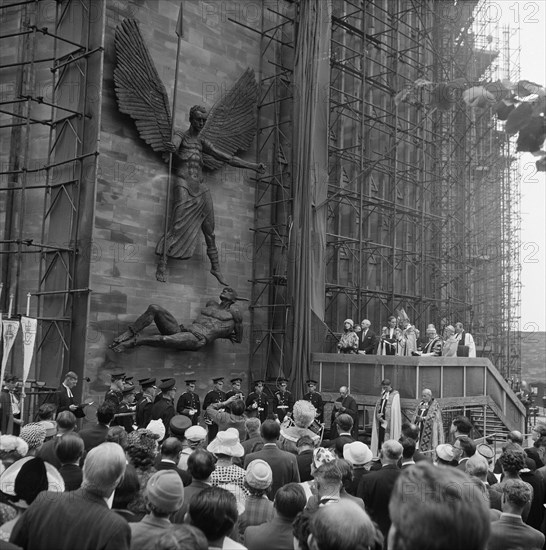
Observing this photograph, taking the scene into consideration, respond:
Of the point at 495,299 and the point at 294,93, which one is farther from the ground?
the point at 294,93

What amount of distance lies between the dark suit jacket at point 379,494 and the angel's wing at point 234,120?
44.0ft

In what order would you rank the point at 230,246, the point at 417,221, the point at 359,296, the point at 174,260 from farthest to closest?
the point at 417,221 < the point at 359,296 < the point at 230,246 < the point at 174,260

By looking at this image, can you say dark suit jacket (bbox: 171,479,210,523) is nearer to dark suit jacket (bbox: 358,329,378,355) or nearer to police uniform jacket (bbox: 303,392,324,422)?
police uniform jacket (bbox: 303,392,324,422)

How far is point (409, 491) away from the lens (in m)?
2.10

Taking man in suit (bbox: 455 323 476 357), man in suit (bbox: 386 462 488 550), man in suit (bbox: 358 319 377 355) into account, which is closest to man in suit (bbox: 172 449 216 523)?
man in suit (bbox: 386 462 488 550)

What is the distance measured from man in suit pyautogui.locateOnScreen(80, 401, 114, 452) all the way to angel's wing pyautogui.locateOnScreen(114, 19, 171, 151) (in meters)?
10.4

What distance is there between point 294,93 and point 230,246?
4.68 meters

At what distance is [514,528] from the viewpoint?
4.13 m

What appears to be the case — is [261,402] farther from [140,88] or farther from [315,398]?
[140,88]

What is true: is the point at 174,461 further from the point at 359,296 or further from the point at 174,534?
the point at 359,296

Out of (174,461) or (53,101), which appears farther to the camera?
(53,101)

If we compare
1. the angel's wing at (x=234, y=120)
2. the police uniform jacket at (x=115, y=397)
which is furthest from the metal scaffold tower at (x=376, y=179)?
the police uniform jacket at (x=115, y=397)

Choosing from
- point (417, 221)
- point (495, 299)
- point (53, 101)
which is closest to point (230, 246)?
point (53, 101)

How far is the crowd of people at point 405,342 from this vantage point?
52.0 feet
